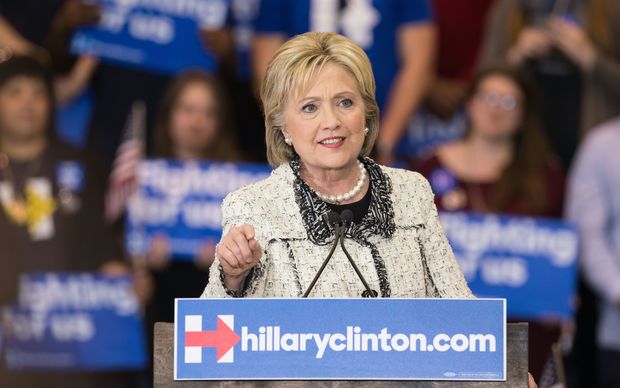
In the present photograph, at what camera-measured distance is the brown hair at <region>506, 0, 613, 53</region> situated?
21.4 ft

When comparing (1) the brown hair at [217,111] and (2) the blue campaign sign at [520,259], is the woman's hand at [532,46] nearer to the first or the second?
(2) the blue campaign sign at [520,259]

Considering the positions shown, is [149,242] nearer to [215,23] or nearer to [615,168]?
[215,23]

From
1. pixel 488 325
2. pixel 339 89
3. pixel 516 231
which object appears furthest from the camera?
pixel 516 231

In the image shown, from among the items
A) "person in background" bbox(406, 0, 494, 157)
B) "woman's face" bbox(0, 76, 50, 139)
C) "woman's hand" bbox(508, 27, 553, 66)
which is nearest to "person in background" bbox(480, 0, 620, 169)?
"woman's hand" bbox(508, 27, 553, 66)

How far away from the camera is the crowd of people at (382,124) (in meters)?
6.23

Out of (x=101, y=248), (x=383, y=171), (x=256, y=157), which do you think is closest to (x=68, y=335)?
(x=101, y=248)

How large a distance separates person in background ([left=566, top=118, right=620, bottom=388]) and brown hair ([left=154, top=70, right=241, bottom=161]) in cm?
165

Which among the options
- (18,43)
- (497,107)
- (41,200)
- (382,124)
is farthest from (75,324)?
(497,107)

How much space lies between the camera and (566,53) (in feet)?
21.5

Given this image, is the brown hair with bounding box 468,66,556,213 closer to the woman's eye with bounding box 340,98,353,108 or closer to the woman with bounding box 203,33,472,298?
the woman with bounding box 203,33,472,298

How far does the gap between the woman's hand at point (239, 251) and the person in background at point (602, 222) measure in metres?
3.64

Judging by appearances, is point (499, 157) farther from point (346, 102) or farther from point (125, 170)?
point (346, 102)

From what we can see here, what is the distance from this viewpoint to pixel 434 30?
21.4ft

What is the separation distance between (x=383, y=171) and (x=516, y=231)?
116 inches
